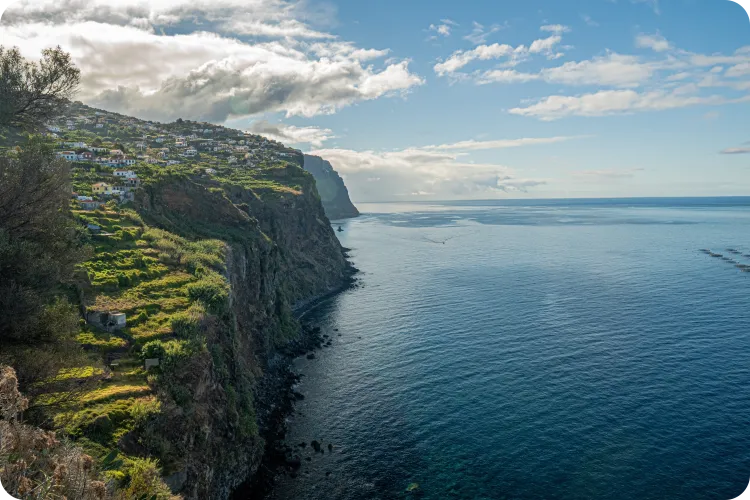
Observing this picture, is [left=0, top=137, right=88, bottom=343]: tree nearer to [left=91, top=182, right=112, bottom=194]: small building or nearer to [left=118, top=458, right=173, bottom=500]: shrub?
[left=118, top=458, right=173, bottom=500]: shrub

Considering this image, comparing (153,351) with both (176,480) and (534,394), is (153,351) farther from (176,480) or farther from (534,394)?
(534,394)

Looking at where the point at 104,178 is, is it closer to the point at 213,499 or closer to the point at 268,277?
the point at 268,277

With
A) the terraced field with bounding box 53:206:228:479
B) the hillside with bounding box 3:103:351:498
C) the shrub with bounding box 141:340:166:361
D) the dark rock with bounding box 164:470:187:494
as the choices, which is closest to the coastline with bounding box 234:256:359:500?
the hillside with bounding box 3:103:351:498

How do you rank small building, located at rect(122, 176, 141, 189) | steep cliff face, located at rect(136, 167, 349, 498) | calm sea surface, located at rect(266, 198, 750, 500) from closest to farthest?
steep cliff face, located at rect(136, 167, 349, 498), calm sea surface, located at rect(266, 198, 750, 500), small building, located at rect(122, 176, 141, 189)

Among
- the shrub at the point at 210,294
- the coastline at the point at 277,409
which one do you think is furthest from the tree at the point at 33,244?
the coastline at the point at 277,409

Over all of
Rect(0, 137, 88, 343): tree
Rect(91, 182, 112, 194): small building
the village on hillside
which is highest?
the village on hillside

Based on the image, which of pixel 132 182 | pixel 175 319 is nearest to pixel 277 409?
pixel 175 319
